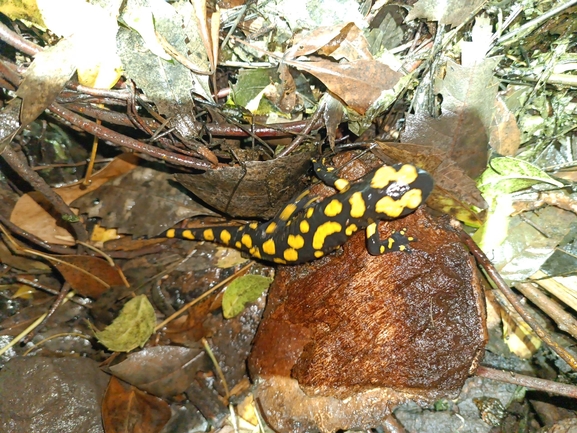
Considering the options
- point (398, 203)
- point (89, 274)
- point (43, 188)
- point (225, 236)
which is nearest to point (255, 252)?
point (225, 236)

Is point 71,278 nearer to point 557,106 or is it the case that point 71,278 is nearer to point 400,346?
point 400,346

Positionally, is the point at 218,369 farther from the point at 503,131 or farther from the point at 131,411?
the point at 503,131

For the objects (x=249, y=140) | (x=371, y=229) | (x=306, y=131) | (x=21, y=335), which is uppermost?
(x=306, y=131)

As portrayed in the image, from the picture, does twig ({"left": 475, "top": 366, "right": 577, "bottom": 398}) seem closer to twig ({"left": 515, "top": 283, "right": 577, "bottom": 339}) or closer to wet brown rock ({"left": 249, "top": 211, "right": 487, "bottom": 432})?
wet brown rock ({"left": 249, "top": 211, "right": 487, "bottom": 432})

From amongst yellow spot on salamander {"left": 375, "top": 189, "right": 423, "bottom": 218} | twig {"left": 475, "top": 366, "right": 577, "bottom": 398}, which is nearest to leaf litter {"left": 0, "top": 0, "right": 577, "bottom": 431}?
yellow spot on salamander {"left": 375, "top": 189, "right": 423, "bottom": 218}

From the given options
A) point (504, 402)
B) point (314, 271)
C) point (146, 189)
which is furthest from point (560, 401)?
point (146, 189)

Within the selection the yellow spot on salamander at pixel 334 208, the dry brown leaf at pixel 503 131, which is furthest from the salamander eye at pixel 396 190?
the dry brown leaf at pixel 503 131
